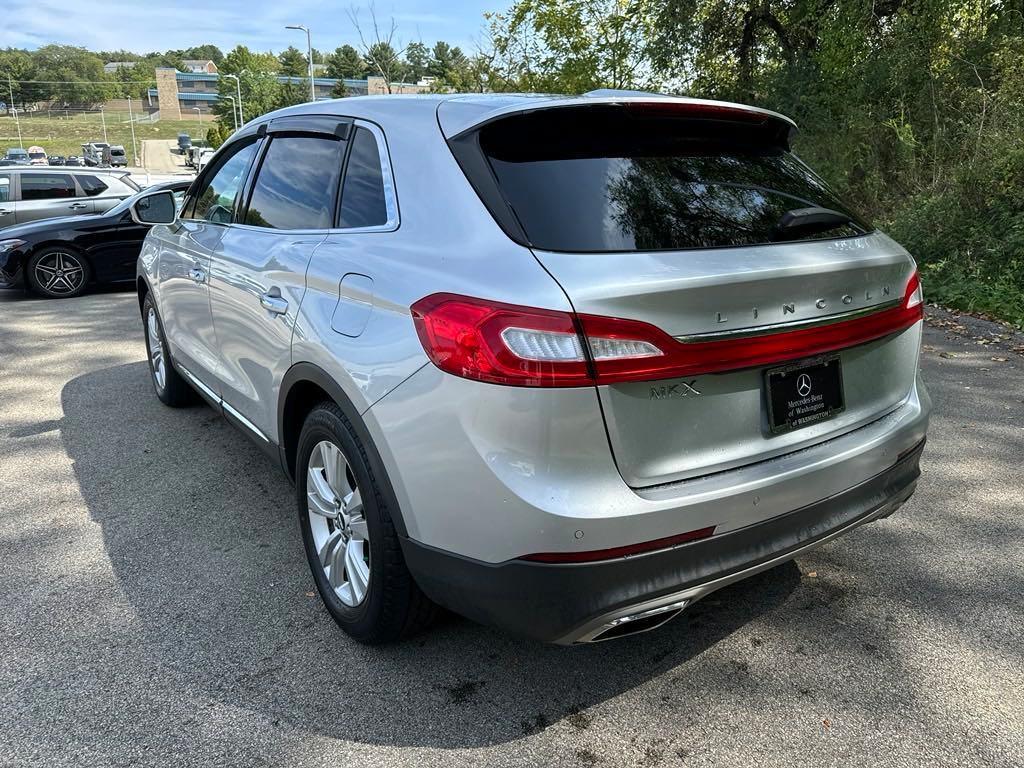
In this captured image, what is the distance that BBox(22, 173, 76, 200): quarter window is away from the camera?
1205 cm

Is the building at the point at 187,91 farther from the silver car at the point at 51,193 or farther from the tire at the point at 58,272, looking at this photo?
the tire at the point at 58,272

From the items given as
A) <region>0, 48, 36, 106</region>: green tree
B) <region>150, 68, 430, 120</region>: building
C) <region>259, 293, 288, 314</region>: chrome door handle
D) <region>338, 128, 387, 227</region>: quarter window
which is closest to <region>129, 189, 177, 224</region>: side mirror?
<region>259, 293, 288, 314</region>: chrome door handle

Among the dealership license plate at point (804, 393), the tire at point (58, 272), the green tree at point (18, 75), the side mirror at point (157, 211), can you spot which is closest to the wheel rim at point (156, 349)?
the side mirror at point (157, 211)

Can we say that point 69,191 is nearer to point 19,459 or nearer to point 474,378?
point 19,459

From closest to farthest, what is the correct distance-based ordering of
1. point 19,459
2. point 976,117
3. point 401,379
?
point 401,379 → point 19,459 → point 976,117

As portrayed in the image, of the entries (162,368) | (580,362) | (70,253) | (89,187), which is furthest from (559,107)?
(89,187)

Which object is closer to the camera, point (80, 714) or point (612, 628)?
point (612, 628)

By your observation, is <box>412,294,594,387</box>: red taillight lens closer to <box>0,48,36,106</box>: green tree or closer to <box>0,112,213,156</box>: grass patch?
<box>0,112,213,156</box>: grass patch

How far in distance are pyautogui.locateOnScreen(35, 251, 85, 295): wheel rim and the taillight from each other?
374 inches

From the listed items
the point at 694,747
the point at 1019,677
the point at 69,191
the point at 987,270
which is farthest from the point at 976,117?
the point at 69,191

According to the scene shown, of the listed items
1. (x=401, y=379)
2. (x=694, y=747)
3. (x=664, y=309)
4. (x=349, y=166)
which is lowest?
(x=694, y=747)

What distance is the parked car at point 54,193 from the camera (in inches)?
472

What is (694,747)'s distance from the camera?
2199 millimetres

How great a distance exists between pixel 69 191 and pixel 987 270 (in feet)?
41.3
